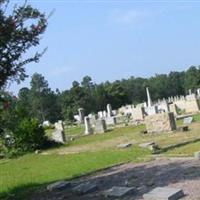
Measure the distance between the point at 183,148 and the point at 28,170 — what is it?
5493mm

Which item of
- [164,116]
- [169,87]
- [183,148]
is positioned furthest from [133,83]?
[183,148]

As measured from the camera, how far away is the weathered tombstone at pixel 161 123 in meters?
25.2

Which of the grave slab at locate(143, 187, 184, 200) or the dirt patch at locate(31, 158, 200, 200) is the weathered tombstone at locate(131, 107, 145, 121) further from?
the grave slab at locate(143, 187, 184, 200)

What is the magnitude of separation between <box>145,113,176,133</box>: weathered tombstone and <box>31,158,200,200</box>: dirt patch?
1074 centimetres

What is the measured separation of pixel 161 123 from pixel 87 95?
59.3 meters

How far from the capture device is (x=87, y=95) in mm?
84750

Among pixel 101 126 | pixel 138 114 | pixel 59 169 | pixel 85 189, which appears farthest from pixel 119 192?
pixel 138 114

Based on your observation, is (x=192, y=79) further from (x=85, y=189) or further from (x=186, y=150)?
(x=85, y=189)

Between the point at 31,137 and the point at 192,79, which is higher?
the point at 192,79

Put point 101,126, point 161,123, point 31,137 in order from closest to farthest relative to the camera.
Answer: point 161,123, point 31,137, point 101,126

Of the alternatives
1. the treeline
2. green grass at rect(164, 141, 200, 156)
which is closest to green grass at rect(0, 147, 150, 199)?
green grass at rect(164, 141, 200, 156)

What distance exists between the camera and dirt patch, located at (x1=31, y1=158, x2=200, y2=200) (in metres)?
9.88

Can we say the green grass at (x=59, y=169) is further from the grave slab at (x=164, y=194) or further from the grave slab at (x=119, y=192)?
the grave slab at (x=164, y=194)

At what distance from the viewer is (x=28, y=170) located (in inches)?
719
